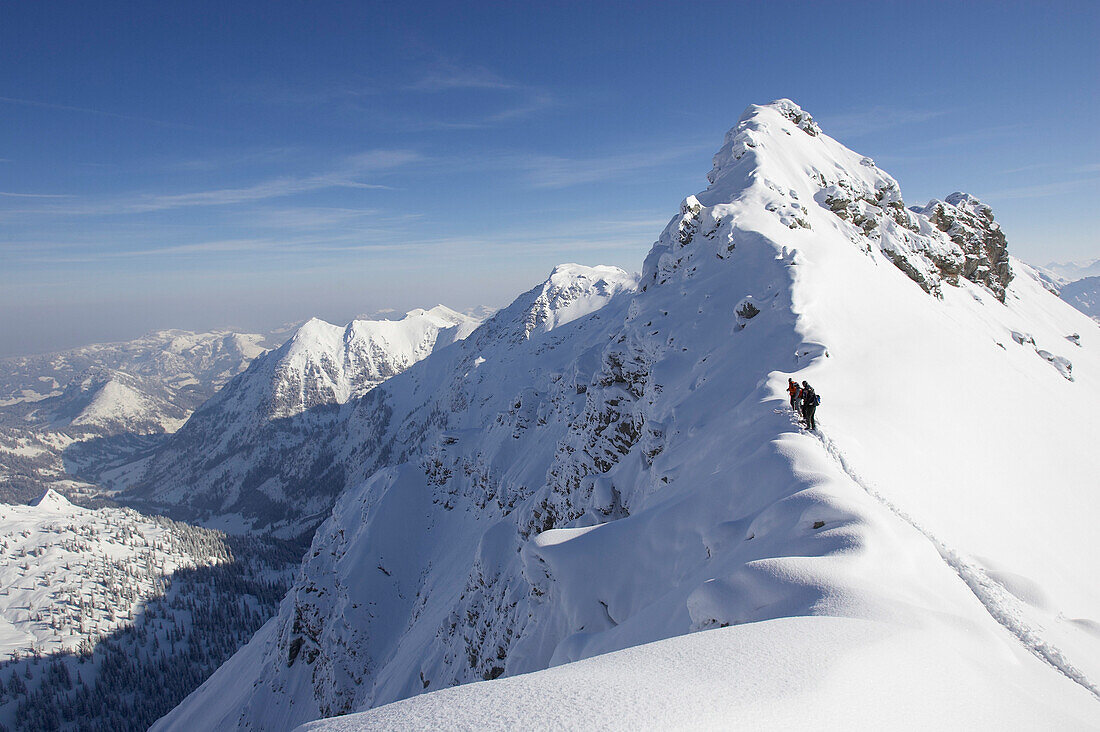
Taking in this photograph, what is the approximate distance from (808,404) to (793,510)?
509 cm

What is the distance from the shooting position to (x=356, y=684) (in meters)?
57.6

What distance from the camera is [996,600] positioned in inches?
344

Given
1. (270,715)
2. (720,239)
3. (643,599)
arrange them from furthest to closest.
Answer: (270,715)
(720,239)
(643,599)

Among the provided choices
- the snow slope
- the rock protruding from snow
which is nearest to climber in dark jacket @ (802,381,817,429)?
the snow slope

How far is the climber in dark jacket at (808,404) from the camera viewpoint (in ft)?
44.5

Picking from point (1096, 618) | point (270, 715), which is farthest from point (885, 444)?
point (270, 715)

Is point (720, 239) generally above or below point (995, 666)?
above

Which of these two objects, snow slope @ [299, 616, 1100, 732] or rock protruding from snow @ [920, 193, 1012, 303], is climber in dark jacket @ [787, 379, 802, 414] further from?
rock protruding from snow @ [920, 193, 1012, 303]

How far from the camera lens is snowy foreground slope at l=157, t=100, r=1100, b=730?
5137 millimetres

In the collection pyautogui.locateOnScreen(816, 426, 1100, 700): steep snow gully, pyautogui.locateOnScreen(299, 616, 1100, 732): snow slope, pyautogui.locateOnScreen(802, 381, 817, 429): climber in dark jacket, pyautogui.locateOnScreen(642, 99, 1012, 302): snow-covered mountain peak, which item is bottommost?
pyautogui.locateOnScreen(816, 426, 1100, 700): steep snow gully

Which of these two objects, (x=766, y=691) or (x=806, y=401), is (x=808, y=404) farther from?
(x=766, y=691)

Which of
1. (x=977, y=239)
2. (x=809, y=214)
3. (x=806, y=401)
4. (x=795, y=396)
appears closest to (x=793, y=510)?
(x=806, y=401)

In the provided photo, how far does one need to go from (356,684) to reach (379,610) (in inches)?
357

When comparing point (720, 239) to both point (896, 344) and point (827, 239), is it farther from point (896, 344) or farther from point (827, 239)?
point (896, 344)
